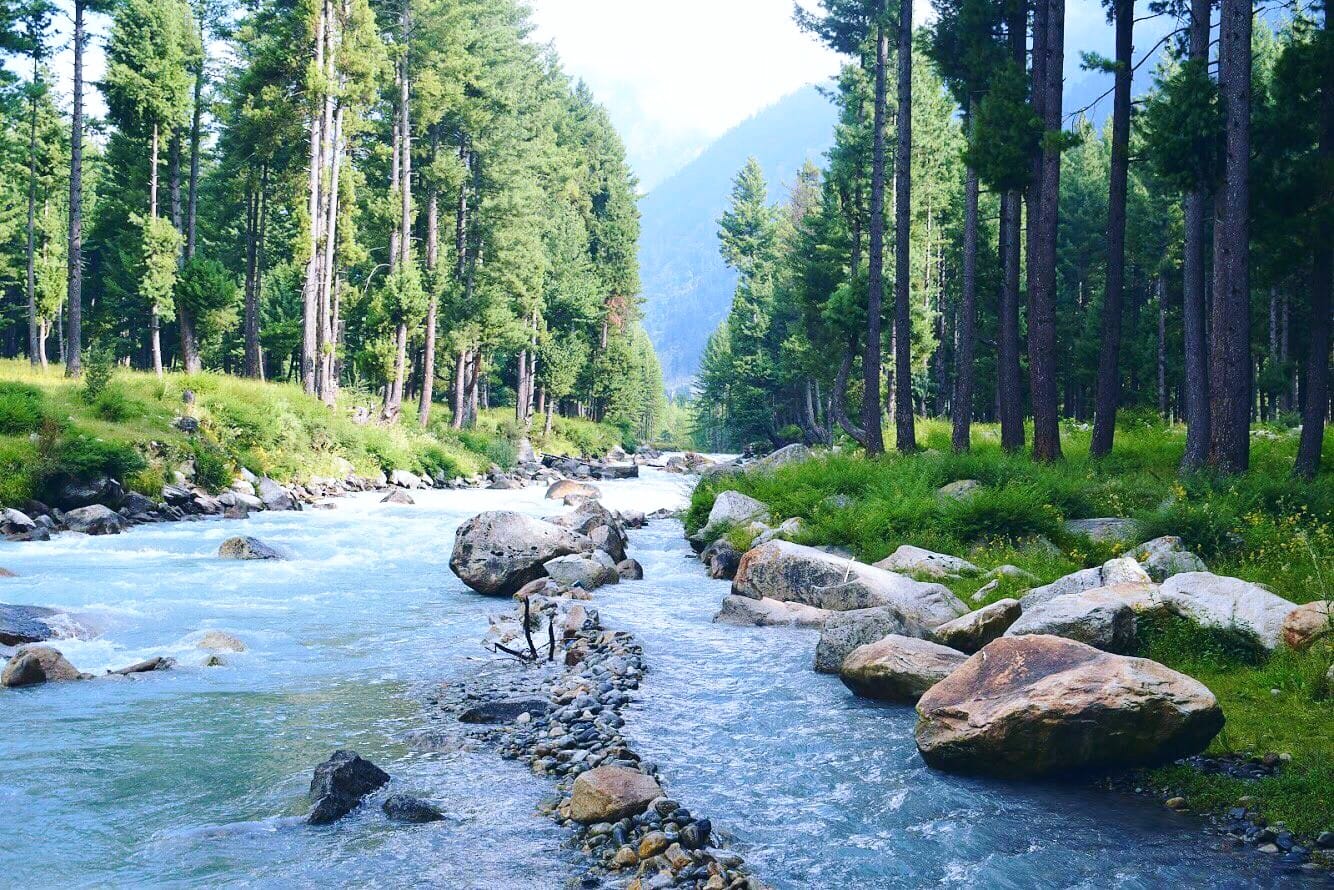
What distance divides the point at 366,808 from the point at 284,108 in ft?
98.5

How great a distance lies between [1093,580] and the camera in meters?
9.33

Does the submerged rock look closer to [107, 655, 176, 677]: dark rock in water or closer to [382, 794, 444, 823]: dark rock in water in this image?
[107, 655, 176, 677]: dark rock in water

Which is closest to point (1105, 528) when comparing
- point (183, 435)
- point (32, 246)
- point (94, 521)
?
point (94, 521)

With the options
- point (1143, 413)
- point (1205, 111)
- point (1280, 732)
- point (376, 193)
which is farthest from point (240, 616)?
point (376, 193)

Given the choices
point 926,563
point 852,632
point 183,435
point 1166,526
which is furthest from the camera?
point 183,435

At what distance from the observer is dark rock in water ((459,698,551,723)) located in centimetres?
765

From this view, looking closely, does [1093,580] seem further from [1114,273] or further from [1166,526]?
[1114,273]

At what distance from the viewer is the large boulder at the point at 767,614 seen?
11211 millimetres

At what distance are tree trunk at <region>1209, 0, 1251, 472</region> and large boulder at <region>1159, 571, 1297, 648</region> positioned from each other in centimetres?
608

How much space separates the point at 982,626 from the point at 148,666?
785cm

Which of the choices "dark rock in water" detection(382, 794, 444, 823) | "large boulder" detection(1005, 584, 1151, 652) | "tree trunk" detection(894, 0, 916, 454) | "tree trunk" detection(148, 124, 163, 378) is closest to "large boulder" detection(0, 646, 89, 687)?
"dark rock in water" detection(382, 794, 444, 823)

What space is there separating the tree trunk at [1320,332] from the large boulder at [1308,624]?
6.89 metres

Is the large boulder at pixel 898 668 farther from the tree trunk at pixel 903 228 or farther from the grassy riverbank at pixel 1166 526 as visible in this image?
the tree trunk at pixel 903 228

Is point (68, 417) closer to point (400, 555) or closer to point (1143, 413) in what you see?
point (400, 555)
